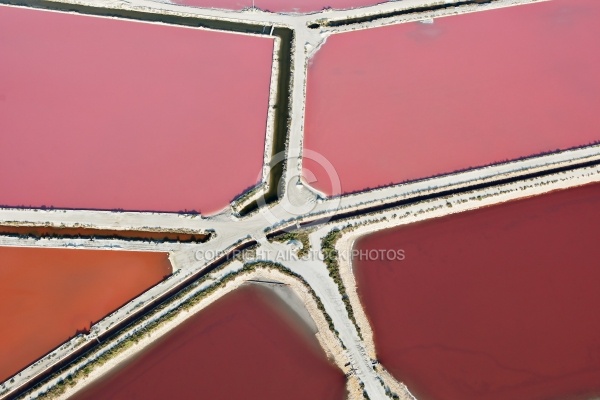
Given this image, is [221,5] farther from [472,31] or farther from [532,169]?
[532,169]

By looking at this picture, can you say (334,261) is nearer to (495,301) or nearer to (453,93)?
(495,301)

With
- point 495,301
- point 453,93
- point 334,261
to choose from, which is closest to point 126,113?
point 334,261

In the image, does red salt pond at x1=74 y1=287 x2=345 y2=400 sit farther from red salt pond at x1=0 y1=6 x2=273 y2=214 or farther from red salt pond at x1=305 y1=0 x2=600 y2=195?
red salt pond at x1=305 y1=0 x2=600 y2=195

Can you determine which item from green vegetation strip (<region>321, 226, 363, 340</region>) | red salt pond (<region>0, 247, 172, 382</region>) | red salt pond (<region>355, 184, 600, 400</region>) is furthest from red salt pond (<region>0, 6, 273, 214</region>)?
red salt pond (<region>355, 184, 600, 400</region>)

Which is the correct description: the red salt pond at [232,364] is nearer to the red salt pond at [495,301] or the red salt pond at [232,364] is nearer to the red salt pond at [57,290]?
the red salt pond at [57,290]

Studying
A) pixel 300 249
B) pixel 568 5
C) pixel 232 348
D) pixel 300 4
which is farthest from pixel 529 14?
pixel 232 348
